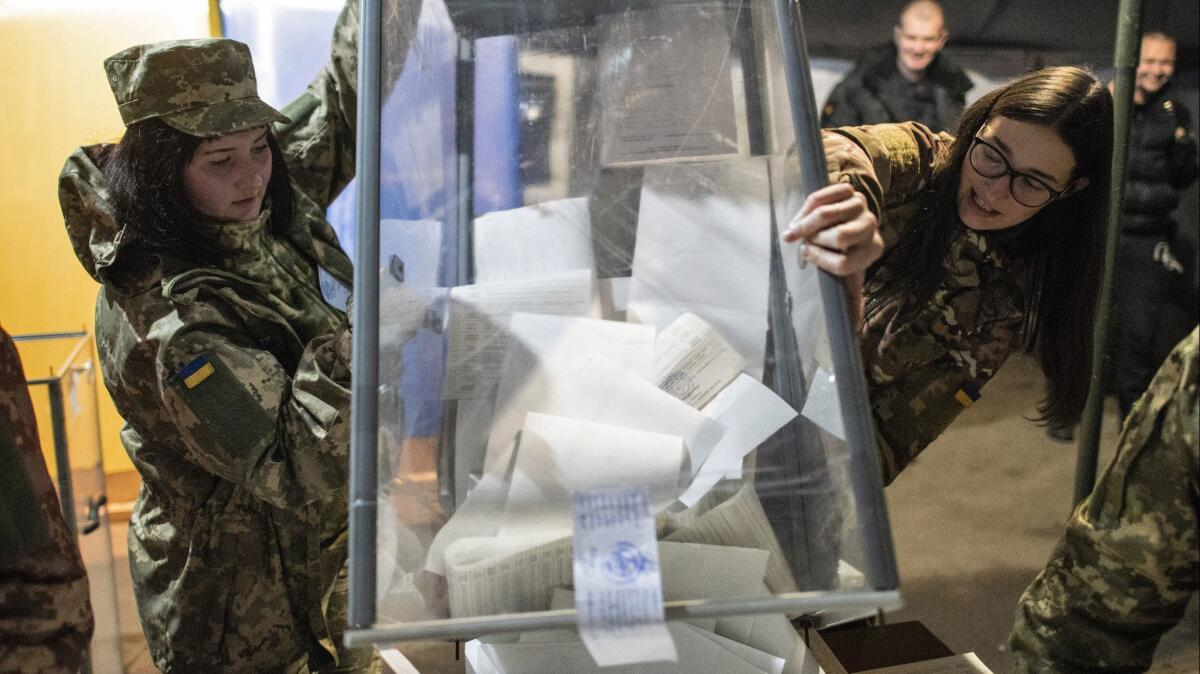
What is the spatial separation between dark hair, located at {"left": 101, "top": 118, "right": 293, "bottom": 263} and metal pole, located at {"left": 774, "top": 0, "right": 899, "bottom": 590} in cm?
84

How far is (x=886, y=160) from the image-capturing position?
4.61 ft

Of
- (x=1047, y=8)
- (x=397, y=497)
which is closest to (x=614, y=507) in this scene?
(x=397, y=497)

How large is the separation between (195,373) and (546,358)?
48cm

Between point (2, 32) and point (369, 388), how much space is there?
86.2 inches

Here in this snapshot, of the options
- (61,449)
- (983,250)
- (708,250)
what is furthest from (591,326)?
(61,449)

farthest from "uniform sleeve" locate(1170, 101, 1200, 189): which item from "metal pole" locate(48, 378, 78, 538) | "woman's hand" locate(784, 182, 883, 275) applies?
"metal pole" locate(48, 378, 78, 538)

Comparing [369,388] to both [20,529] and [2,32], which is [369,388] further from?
[2,32]

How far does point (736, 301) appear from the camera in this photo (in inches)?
49.9

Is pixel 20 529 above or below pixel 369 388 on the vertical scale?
below

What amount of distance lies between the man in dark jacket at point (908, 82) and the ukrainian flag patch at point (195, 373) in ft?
5.96

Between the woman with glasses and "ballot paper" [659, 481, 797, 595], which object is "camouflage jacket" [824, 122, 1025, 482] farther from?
"ballot paper" [659, 481, 797, 595]

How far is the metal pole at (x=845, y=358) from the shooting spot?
92 centimetres

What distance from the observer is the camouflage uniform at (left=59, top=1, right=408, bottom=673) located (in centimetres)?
134

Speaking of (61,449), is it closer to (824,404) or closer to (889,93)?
(824,404)
